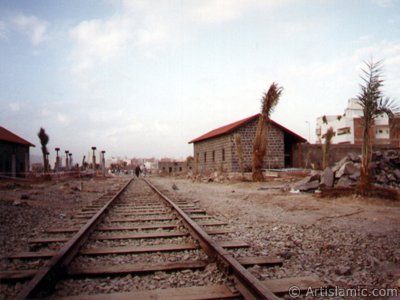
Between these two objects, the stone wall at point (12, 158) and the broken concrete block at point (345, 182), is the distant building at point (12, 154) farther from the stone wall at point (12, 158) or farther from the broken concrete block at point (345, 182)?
the broken concrete block at point (345, 182)

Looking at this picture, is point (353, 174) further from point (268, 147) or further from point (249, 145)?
point (268, 147)

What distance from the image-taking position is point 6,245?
182 inches

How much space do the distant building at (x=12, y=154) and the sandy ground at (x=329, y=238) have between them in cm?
2576

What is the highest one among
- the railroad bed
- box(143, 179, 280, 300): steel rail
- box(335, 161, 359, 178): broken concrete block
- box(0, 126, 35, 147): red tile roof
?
box(0, 126, 35, 147): red tile roof

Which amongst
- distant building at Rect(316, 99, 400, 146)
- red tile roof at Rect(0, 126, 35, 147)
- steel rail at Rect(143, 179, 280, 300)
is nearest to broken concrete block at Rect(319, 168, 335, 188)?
steel rail at Rect(143, 179, 280, 300)

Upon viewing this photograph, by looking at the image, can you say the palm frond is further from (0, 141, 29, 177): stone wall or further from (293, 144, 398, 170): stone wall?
(0, 141, 29, 177): stone wall

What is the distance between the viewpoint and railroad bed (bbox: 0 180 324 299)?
2.81m

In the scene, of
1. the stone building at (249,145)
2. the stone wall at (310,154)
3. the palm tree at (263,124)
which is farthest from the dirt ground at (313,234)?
the stone wall at (310,154)

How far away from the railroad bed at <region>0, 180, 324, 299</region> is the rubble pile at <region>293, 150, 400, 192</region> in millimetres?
7557

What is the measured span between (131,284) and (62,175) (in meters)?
29.2

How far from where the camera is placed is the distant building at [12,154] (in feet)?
97.6

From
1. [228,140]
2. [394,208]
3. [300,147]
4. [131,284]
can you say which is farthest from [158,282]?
[300,147]

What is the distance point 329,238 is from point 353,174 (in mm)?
7447

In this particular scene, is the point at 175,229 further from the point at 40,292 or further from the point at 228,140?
the point at 228,140
